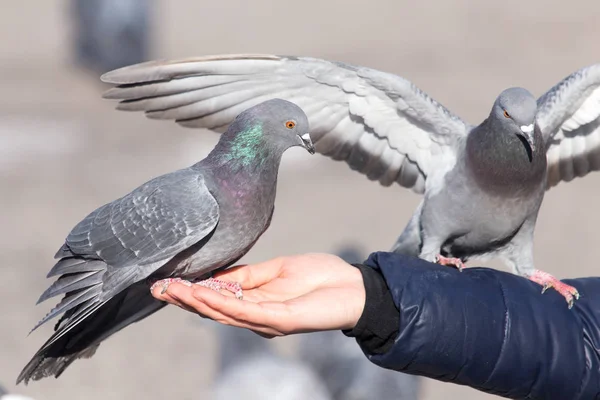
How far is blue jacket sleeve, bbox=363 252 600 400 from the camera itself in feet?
10.6

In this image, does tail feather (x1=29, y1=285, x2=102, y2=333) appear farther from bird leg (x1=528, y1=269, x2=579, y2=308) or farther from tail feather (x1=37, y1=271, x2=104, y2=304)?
bird leg (x1=528, y1=269, x2=579, y2=308)

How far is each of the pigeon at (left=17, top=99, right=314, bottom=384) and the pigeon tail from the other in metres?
0.01

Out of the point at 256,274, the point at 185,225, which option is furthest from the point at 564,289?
the point at 185,225

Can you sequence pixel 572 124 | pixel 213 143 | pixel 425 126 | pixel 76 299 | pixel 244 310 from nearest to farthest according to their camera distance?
pixel 244 310 → pixel 76 299 → pixel 425 126 → pixel 572 124 → pixel 213 143

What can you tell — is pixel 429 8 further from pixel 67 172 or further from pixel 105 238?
pixel 105 238

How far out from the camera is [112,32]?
11.1 metres

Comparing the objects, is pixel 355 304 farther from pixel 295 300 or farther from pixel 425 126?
pixel 425 126

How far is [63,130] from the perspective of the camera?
32.4 feet

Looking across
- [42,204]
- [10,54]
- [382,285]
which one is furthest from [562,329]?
[10,54]

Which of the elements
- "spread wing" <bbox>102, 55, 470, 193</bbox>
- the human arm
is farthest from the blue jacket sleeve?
"spread wing" <bbox>102, 55, 470, 193</bbox>

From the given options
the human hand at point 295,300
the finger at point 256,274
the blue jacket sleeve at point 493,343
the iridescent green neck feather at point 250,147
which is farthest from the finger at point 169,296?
the blue jacket sleeve at point 493,343

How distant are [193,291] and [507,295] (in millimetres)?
1131

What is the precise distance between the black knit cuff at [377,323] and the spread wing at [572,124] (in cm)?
165

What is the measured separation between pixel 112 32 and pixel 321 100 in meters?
6.96
